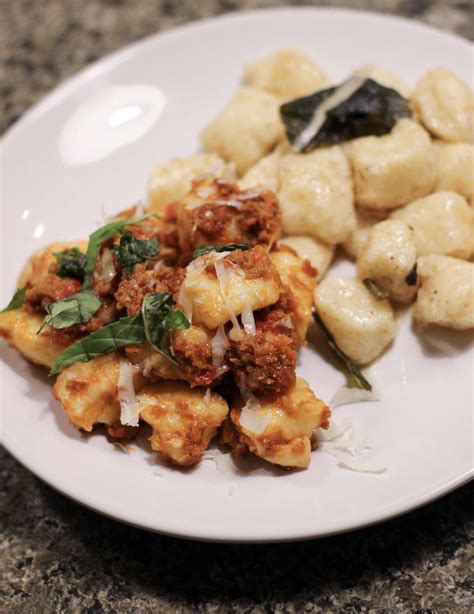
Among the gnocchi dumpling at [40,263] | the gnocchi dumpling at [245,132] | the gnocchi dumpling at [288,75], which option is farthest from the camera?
the gnocchi dumpling at [288,75]

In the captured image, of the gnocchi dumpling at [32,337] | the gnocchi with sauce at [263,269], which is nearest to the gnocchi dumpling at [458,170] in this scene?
the gnocchi with sauce at [263,269]

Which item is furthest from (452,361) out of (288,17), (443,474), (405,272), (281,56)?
(288,17)

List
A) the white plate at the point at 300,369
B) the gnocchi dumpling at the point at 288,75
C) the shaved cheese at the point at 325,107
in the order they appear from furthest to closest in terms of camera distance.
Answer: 1. the gnocchi dumpling at the point at 288,75
2. the shaved cheese at the point at 325,107
3. the white plate at the point at 300,369

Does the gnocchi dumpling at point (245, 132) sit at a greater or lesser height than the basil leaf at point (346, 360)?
greater

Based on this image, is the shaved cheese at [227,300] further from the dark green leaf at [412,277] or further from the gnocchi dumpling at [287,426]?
the dark green leaf at [412,277]

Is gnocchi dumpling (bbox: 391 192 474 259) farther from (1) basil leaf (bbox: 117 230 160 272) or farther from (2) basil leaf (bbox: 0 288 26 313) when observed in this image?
(2) basil leaf (bbox: 0 288 26 313)

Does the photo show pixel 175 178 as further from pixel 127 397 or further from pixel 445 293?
pixel 445 293

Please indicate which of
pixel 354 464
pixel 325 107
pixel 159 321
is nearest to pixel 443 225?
pixel 325 107

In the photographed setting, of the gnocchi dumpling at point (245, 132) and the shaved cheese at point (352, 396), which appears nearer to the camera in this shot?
the shaved cheese at point (352, 396)

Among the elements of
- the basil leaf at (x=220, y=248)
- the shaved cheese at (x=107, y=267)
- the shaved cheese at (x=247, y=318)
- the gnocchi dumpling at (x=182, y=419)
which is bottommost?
the gnocchi dumpling at (x=182, y=419)
